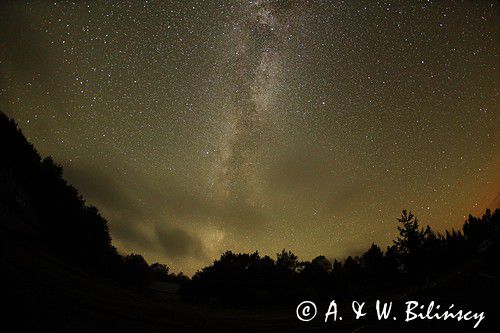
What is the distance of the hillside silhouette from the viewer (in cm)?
911

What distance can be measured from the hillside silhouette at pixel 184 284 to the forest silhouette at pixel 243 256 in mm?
155

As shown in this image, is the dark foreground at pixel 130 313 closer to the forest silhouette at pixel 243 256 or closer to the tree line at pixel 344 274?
the forest silhouette at pixel 243 256

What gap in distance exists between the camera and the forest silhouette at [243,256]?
2519 cm

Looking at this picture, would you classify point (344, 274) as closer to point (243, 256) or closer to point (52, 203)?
point (243, 256)

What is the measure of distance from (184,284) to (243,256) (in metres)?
10.9

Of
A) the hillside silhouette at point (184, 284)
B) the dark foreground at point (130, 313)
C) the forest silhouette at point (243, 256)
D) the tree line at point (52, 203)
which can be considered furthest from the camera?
the tree line at point (52, 203)

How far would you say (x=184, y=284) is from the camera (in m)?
40.3

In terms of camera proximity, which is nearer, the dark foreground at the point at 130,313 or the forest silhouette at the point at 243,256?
the dark foreground at the point at 130,313

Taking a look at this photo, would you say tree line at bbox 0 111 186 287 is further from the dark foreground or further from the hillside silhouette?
the dark foreground

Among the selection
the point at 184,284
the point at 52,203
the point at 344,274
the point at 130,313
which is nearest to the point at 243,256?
the point at 184,284

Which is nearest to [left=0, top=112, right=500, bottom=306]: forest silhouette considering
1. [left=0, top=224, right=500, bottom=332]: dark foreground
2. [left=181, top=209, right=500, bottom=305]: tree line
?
[left=181, top=209, right=500, bottom=305]: tree line

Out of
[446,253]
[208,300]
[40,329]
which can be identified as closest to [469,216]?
[446,253]

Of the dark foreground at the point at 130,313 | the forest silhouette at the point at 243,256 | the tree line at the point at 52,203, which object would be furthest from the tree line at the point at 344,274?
the tree line at the point at 52,203

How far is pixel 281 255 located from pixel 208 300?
33.5 meters
